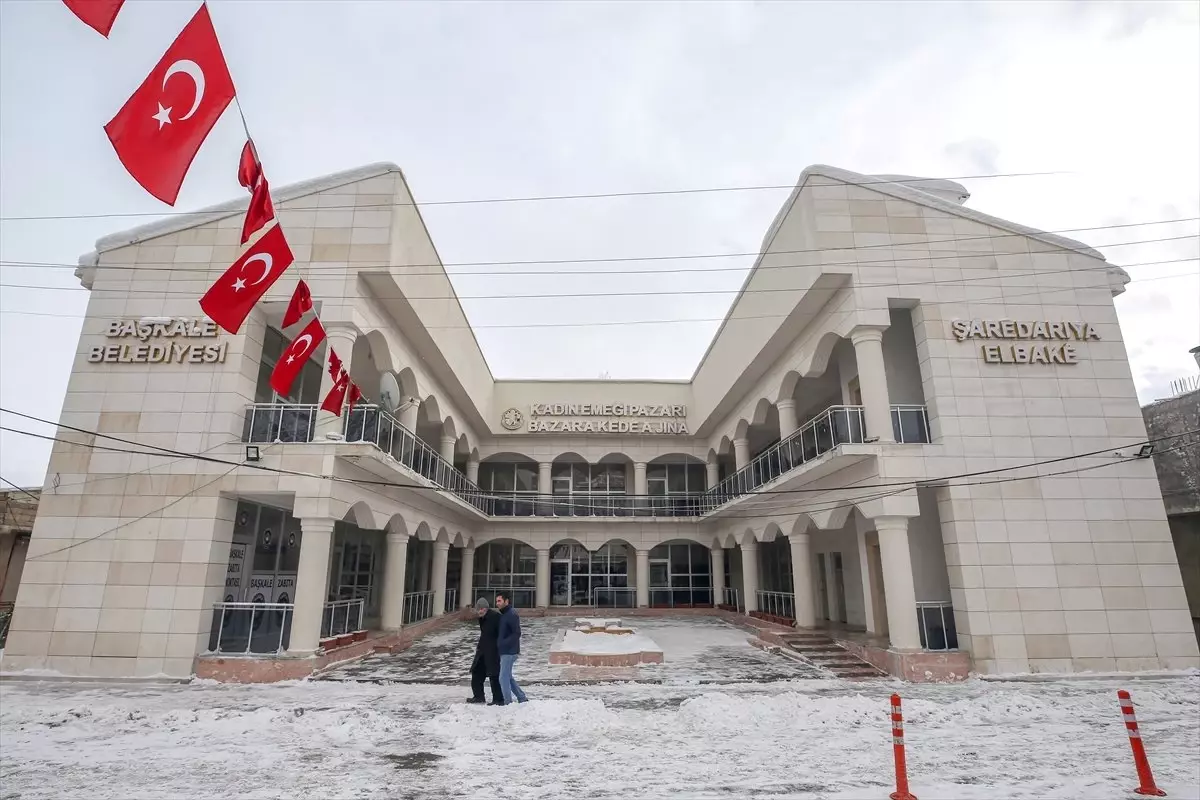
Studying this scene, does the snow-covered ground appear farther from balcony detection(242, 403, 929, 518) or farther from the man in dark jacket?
balcony detection(242, 403, 929, 518)

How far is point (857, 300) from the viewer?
42.2 ft

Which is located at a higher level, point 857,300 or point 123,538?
point 857,300

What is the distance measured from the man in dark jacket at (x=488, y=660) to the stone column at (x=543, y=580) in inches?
633

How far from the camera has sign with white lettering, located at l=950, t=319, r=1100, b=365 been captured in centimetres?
1301

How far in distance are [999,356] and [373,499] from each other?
14.1 m

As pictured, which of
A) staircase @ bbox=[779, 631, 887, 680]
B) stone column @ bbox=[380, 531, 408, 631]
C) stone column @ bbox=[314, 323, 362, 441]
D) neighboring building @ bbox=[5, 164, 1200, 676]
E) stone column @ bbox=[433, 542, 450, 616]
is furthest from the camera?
stone column @ bbox=[433, 542, 450, 616]

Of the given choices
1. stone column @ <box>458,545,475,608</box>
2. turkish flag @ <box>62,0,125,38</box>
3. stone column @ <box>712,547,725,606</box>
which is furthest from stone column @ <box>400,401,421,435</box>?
stone column @ <box>712,547,725,606</box>

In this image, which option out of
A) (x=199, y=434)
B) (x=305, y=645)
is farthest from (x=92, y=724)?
(x=199, y=434)

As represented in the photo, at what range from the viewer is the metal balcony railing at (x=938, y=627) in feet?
38.7

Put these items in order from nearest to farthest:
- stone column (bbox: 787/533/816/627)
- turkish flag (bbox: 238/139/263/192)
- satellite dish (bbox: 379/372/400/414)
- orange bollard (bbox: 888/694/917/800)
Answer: orange bollard (bbox: 888/694/917/800), turkish flag (bbox: 238/139/263/192), satellite dish (bbox: 379/372/400/414), stone column (bbox: 787/533/816/627)

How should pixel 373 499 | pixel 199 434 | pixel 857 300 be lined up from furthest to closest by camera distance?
pixel 373 499, pixel 857 300, pixel 199 434

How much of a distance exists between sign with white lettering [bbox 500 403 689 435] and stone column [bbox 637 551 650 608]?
5.25 meters

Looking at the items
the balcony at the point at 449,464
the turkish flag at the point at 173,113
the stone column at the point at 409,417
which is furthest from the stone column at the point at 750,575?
the turkish flag at the point at 173,113

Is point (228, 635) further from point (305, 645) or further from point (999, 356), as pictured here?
point (999, 356)
